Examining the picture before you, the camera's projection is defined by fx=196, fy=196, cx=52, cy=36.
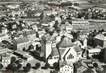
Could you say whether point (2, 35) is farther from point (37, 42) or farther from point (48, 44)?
point (48, 44)

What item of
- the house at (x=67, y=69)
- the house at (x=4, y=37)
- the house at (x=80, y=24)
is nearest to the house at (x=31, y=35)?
the house at (x=4, y=37)

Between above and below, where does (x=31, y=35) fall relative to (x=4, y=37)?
above

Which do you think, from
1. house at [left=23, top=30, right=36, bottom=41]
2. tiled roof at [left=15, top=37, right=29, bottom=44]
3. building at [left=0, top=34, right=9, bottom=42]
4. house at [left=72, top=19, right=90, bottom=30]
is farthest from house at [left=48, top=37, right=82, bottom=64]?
house at [left=72, top=19, right=90, bottom=30]

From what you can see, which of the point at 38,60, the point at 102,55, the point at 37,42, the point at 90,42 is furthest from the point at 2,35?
the point at 102,55

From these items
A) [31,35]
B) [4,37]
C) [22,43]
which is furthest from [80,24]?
[22,43]

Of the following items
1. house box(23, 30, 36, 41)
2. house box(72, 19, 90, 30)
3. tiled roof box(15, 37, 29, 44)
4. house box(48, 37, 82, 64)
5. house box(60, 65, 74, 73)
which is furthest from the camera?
house box(72, 19, 90, 30)

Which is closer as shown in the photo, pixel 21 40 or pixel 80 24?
pixel 21 40

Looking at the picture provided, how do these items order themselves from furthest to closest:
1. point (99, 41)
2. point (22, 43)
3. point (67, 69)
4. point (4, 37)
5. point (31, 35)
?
1. point (4, 37)
2. point (31, 35)
3. point (99, 41)
4. point (22, 43)
5. point (67, 69)

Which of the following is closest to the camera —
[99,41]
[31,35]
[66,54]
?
[66,54]

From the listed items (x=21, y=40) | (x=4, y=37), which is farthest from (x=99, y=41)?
(x=4, y=37)

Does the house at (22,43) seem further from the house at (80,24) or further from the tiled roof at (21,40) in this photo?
the house at (80,24)

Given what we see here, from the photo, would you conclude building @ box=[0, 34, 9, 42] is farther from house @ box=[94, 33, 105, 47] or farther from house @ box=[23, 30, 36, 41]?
house @ box=[94, 33, 105, 47]

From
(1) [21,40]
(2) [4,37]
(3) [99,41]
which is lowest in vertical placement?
(2) [4,37]

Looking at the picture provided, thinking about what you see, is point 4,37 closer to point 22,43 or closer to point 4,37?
point 4,37
